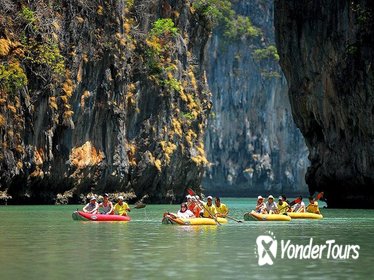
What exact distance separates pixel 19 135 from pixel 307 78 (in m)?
20.8

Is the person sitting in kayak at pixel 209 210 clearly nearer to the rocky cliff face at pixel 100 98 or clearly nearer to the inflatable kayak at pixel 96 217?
the inflatable kayak at pixel 96 217

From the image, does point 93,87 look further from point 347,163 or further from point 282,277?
point 282,277

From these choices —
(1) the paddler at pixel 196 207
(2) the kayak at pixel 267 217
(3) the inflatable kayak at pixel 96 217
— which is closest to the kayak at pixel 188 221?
(1) the paddler at pixel 196 207

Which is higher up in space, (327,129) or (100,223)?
(327,129)

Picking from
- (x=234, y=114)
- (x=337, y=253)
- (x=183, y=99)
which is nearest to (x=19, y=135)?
(x=183, y=99)

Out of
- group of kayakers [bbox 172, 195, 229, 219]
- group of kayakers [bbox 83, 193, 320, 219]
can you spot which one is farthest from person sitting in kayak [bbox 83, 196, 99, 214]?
group of kayakers [bbox 172, 195, 229, 219]

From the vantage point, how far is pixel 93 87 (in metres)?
74.2

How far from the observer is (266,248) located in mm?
27828

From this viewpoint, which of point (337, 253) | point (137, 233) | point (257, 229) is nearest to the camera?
point (337, 253)

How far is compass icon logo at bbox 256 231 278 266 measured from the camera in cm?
2390

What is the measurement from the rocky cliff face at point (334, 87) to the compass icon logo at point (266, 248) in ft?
105

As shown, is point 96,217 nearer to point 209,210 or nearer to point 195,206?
point 195,206

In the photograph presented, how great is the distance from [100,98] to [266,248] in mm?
48760

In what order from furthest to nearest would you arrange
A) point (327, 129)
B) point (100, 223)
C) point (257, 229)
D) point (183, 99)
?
point (183, 99) → point (327, 129) → point (100, 223) → point (257, 229)
